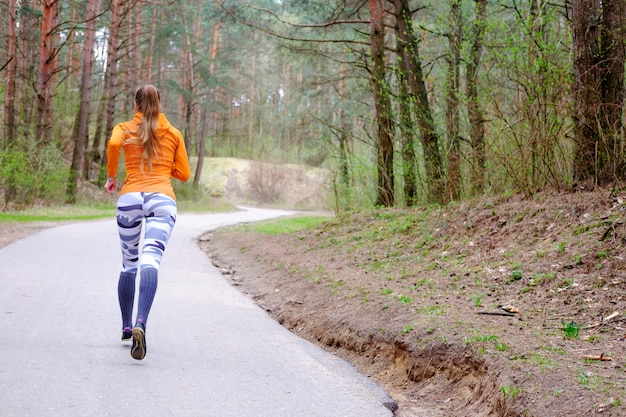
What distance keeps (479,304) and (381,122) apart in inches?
374

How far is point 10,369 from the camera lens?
4.82 m

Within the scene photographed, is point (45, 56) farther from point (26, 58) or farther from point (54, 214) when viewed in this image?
point (26, 58)

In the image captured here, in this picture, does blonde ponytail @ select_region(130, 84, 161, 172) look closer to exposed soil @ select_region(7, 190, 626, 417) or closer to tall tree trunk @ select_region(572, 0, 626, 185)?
exposed soil @ select_region(7, 190, 626, 417)

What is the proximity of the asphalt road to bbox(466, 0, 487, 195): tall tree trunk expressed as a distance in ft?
15.3

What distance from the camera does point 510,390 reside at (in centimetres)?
448

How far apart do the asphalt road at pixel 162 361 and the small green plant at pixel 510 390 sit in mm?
749

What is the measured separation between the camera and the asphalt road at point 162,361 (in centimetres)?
439

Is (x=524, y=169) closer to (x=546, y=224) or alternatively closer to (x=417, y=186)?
(x=546, y=224)

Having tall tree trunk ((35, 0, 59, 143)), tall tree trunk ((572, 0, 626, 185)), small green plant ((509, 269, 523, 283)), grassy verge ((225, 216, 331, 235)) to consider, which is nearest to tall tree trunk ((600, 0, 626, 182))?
tall tree trunk ((572, 0, 626, 185))

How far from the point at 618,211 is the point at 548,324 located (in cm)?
257

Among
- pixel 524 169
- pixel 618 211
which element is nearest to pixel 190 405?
pixel 618 211

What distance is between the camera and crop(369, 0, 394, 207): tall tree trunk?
15.9m

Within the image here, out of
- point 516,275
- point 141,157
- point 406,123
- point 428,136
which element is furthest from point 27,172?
point 516,275

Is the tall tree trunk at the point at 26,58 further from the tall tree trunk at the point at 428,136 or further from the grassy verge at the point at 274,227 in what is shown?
the tall tree trunk at the point at 428,136
